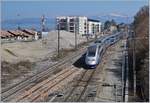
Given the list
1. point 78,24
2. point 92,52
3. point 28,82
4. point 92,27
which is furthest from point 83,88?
point 92,27

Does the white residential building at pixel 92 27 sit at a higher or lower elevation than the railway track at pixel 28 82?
higher

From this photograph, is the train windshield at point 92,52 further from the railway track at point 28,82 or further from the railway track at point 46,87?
the railway track at point 28,82

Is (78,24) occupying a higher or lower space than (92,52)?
higher

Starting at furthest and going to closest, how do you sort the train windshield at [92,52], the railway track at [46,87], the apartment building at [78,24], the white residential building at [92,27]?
the white residential building at [92,27] → the apartment building at [78,24] → the train windshield at [92,52] → the railway track at [46,87]

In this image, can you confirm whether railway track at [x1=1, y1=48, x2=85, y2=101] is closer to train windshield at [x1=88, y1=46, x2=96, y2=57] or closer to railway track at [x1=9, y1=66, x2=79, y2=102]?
railway track at [x1=9, y1=66, x2=79, y2=102]

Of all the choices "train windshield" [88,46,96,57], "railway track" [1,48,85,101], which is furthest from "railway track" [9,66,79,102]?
"train windshield" [88,46,96,57]

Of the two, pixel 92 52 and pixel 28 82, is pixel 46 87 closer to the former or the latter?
pixel 28 82

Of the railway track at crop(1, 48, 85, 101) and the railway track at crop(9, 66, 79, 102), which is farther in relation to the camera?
the railway track at crop(1, 48, 85, 101)

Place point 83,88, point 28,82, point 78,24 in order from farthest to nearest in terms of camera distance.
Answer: point 78,24 → point 28,82 → point 83,88

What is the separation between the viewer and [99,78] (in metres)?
33.5

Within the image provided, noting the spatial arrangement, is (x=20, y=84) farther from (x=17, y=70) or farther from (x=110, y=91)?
(x=17, y=70)

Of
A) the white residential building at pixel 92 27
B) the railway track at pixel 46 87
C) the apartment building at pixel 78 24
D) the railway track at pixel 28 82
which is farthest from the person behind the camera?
the white residential building at pixel 92 27

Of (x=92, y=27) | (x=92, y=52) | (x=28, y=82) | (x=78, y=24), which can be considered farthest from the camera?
(x=92, y=27)

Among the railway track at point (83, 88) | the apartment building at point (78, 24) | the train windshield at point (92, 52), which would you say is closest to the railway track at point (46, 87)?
the railway track at point (83, 88)
